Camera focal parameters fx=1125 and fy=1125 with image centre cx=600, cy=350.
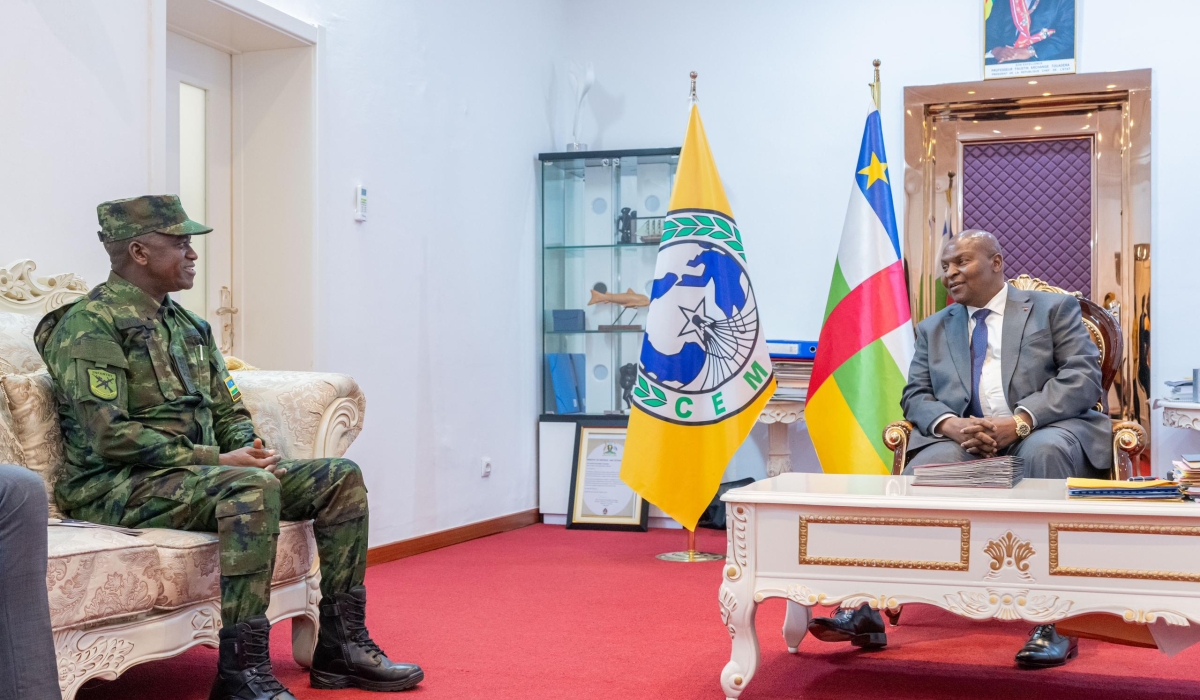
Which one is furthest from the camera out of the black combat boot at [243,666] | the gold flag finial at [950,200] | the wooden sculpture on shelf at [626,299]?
the wooden sculpture on shelf at [626,299]

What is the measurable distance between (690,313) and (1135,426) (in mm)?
1930

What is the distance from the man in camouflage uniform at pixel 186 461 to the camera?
2475 mm

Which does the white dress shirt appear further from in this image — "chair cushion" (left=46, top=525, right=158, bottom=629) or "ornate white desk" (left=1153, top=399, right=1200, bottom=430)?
"chair cushion" (left=46, top=525, right=158, bottom=629)

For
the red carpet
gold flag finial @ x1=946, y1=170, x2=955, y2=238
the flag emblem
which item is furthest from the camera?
gold flag finial @ x1=946, y1=170, x2=955, y2=238

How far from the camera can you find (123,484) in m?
2.60

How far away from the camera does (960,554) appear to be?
7.75ft

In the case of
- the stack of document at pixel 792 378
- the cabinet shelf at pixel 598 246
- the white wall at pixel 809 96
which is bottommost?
the stack of document at pixel 792 378

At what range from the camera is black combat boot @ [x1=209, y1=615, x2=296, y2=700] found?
2424 millimetres

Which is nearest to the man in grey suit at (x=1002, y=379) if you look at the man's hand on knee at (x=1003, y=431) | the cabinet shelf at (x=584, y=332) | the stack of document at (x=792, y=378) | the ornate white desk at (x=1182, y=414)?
the man's hand on knee at (x=1003, y=431)

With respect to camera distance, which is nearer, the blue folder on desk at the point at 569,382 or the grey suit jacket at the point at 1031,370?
the grey suit jacket at the point at 1031,370

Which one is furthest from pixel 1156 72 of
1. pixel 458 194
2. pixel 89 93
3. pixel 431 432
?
pixel 89 93

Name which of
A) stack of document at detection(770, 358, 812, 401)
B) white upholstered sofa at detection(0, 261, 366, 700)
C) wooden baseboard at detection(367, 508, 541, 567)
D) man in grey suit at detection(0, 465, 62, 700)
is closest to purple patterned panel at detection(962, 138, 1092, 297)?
stack of document at detection(770, 358, 812, 401)

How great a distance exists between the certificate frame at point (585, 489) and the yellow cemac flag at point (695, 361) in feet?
3.41

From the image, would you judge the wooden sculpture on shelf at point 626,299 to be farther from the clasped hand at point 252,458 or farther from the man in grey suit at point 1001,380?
the clasped hand at point 252,458
